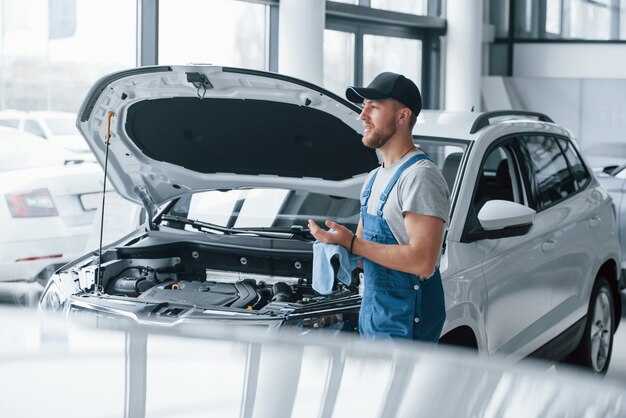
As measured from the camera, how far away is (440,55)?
13.3m

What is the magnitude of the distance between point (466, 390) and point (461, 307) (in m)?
2.59

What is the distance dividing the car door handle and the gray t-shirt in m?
1.49

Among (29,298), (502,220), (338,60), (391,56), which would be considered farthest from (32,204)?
(391,56)

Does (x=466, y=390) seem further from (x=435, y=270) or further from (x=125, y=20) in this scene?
(x=125, y=20)

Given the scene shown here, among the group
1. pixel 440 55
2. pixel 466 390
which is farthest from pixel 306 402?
pixel 440 55

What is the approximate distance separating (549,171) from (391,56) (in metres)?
8.06

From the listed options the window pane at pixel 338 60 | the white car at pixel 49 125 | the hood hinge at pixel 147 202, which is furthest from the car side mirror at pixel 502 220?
the window pane at pixel 338 60

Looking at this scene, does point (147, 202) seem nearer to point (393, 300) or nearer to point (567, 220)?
point (393, 300)

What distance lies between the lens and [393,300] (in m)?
3.04

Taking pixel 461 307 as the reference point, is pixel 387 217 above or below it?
above

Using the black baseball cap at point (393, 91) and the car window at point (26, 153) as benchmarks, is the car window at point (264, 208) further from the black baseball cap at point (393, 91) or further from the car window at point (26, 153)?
the car window at point (26, 153)

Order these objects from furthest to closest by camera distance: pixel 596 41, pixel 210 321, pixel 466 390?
pixel 596 41, pixel 210 321, pixel 466 390

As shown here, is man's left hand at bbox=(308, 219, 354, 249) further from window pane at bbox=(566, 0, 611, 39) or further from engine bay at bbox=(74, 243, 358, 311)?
window pane at bbox=(566, 0, 611, 39)

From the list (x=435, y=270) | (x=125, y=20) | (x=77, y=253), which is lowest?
(x=77, y=253)
